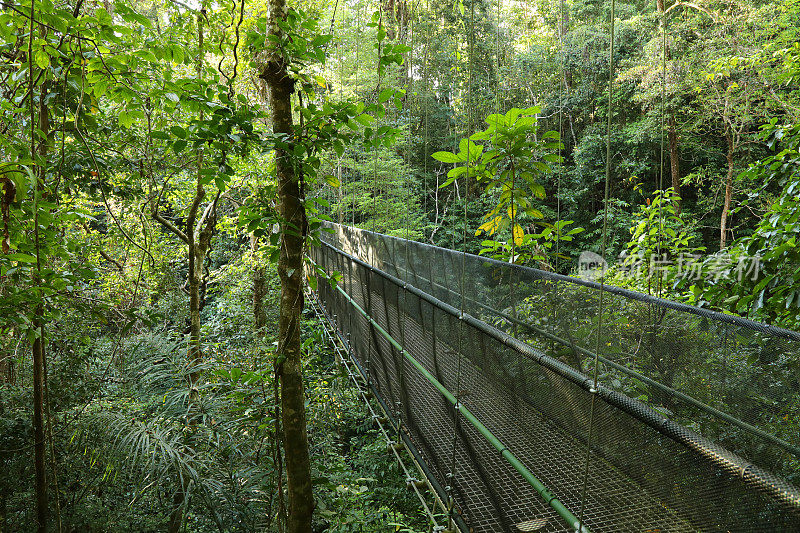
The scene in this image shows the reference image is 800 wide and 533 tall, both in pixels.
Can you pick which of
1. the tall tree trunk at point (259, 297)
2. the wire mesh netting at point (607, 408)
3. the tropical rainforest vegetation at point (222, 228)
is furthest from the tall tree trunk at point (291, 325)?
the tall tree trunk at point (259, 297)

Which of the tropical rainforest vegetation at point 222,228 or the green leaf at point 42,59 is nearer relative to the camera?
the green leaf at point 42,59

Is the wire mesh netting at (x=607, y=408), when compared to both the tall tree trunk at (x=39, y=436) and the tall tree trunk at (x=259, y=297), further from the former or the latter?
the tall tree trunk at (x=259, y=297)

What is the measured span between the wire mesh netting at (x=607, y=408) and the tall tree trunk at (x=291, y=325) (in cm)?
46

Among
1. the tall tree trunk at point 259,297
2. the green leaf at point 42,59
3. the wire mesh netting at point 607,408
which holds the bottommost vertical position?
the tall tree trunk at point 259,297

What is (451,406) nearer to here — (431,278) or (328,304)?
(431,278)

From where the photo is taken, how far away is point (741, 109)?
738cm

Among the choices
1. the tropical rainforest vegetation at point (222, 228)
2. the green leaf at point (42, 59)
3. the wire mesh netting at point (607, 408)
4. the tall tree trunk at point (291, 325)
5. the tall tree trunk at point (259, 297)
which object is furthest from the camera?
the tall tree trunk at point (259, 297)

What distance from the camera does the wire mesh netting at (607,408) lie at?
0.70 meters

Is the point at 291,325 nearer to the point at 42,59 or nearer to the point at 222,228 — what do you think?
the point at 42,59

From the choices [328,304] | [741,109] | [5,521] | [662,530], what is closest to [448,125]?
[741,109]

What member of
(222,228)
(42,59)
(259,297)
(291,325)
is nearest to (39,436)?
(291,325)

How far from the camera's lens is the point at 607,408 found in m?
0.87

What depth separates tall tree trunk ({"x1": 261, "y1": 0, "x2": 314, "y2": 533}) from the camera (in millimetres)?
1658

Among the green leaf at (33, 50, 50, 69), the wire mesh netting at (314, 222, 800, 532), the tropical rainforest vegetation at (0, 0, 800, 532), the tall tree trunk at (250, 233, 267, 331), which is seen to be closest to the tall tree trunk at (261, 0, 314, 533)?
the tropical rainforest vegetation at (0, 0, 800, 532)
